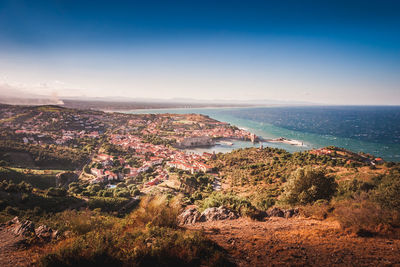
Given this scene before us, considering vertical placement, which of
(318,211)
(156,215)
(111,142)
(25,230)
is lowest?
(111,142)

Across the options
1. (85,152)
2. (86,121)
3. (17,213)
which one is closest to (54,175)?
(85,152)

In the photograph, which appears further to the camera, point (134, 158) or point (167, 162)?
point (134, 158)

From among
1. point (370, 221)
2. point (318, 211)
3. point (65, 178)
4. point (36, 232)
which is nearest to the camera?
point (370, 221)

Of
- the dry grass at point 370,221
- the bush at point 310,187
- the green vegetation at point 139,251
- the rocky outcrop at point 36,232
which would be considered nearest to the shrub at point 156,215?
the green vegetation at point 139,251

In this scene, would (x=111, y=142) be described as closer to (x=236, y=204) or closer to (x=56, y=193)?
(x=56, y=193)

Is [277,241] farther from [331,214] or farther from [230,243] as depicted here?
[331,214]

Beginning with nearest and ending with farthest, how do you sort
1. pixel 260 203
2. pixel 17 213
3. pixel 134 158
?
1. pixel 260 203
2. pixel 17 213
3. pixel 134 158

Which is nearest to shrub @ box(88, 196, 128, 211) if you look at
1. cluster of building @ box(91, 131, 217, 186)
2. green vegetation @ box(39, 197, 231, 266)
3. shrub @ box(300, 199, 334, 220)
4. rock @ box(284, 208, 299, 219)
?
cluster of building @ box(91, 131, 217, 186)

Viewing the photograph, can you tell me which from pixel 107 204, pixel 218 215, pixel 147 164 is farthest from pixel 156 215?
pixel 147 164
